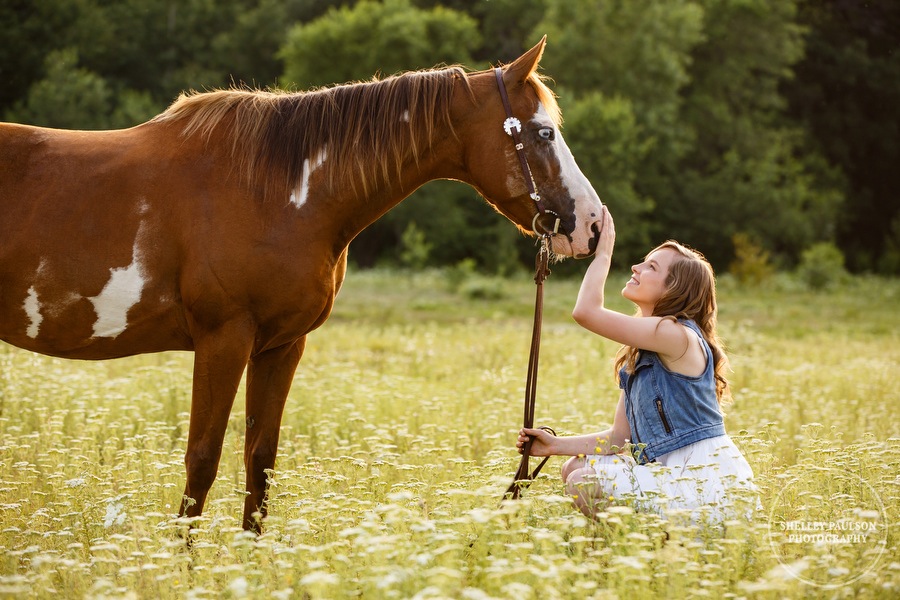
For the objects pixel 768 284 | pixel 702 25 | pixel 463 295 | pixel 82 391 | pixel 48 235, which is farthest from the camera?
pixel 702 25

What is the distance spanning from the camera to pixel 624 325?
13.2 ft

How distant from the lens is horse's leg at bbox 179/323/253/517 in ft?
13.3

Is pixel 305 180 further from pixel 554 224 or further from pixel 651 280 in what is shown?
pixel 651 280

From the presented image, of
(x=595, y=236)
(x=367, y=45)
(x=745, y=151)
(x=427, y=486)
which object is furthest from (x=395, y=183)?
(x=745, y=151)

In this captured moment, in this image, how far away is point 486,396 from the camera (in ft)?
26.6

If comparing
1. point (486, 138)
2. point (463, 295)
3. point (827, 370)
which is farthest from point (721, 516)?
point (463, 295)

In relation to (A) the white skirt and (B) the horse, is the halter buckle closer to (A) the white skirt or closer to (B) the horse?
(B) the horse

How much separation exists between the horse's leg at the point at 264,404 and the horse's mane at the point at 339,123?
930 mm

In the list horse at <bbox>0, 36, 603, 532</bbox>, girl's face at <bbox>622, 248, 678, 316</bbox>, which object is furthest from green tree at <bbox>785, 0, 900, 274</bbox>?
horse at <bbox>0, 36, 603, 532</bbox>

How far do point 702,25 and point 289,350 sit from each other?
123 ft

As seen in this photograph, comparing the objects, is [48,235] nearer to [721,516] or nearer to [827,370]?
[721,516]

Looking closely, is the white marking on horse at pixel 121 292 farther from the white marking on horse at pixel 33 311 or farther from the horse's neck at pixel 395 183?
the horse's neck at pixel 395 183

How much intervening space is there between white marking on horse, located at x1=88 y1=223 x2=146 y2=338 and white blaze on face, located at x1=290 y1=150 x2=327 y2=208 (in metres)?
0.73

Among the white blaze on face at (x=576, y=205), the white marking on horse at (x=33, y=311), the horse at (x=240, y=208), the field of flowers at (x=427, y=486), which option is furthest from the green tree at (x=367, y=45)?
the white marking on horse at (x=33, y=311)
